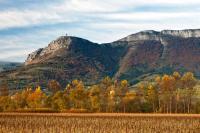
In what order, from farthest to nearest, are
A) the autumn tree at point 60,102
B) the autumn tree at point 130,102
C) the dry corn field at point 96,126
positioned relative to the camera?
1. the autumn tree at point 130,102
2. the autumn tree at point 60,102
3. the dry corn field at point 96,126

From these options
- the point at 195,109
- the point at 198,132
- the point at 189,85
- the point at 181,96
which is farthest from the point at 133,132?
the point at 181,96

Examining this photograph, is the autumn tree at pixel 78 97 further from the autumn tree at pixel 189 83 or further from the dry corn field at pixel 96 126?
the dry corn field at pixel 96 126

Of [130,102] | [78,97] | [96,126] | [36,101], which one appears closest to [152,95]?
[130,102]

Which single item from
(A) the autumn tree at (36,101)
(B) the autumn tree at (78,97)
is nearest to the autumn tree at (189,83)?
(B) the autumn tree at (78,97)

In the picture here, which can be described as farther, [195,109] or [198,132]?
[195,109]

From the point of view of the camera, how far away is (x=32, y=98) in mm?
180500

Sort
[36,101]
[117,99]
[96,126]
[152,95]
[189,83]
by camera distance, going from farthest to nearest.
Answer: [117,99], [189,83], [36,101], [152,95], [96,126]

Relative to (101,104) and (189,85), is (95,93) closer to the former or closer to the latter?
(101,104)

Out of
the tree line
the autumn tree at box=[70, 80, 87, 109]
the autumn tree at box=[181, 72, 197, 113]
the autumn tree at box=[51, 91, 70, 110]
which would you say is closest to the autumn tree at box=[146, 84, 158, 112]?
the tree line

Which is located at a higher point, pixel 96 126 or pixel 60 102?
pixel 96 126

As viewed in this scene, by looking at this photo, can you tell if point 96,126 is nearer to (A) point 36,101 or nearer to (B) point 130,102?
(B) point 130,102

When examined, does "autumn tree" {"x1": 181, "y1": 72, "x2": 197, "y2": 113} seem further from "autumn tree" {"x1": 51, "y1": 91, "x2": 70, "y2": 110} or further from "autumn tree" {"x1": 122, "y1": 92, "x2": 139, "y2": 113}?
"autumn tree" {"x1": 51, "y1": 91, "x2": 70, "y2": 110}

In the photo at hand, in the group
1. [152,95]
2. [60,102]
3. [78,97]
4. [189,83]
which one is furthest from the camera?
[189,83]

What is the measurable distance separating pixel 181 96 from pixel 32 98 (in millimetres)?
70244
